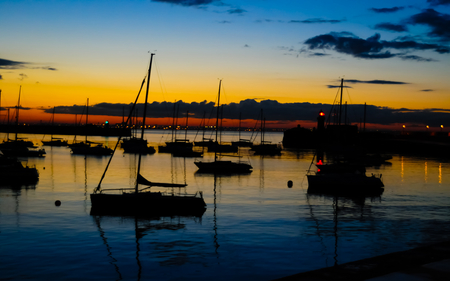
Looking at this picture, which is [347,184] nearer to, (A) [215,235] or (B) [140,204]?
(A) [215,235]

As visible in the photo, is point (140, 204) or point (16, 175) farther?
point (16, 175)

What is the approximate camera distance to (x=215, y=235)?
2733cm

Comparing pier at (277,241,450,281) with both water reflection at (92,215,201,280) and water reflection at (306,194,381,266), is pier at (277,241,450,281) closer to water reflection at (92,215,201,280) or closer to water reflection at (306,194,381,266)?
water reflection at (306,194,381,266)

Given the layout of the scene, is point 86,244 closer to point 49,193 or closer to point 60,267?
point 60,267

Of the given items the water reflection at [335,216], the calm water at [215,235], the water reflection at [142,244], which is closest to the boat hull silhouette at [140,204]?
the water reflection at [142,244]

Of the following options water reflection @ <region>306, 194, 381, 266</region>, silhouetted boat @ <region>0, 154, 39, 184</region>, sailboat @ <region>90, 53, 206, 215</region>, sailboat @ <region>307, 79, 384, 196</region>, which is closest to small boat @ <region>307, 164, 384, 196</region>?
sailboat @ <region>307, 79, 384, 196</region>

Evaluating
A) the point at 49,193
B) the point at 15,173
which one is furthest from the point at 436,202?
the point at 15,173

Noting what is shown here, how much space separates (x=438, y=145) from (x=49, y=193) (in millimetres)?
120427

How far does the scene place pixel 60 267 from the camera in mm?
19922

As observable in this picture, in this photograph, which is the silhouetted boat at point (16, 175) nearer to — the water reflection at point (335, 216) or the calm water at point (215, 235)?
the calm water at point (215, 235)

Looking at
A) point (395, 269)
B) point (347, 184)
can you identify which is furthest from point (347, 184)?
point (395, 269)

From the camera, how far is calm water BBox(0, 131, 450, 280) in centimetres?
2019

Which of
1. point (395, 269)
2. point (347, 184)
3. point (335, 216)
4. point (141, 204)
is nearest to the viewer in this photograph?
point (395, 269)

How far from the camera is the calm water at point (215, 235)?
66.2 ft
